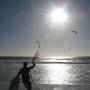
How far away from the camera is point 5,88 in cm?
1400

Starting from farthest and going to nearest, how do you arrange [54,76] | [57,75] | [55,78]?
[57,75] < [54,76] < [55,78]

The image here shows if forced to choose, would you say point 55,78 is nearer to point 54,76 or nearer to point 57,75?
point 54,76

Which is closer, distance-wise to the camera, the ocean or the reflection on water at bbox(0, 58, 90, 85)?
the ocean

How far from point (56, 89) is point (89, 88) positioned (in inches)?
77.3

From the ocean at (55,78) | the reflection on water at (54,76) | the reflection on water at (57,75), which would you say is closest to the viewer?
the ocean at (55,78)

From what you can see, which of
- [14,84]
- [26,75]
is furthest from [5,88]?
[26,75]

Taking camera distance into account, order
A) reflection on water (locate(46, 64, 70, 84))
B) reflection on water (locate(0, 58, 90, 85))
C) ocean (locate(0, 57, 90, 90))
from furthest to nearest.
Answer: reflection on water (locate(46, 64, 70, 84)), reflection on water (locate(0, 58, 90, 85)), ocean (locate(0, 57, 90, 90))

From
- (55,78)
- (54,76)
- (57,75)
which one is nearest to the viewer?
(55,78)

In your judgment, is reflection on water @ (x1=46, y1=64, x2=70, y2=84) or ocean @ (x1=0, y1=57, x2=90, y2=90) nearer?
ocean @ (x1=0, y1=57, x2=90, y2=90)

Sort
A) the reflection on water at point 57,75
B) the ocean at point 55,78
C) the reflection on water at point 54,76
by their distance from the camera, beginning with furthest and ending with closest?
the reflection on water at point 57,75
the reflection on water at point 54,76
the ocean at point 55,78

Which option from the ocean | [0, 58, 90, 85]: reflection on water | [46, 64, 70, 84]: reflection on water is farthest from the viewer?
[46, 64, 70, 84]: reflection on water

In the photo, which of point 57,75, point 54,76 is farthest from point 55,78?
point 57,75

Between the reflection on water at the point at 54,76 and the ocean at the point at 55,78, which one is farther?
the reflection on water at the point at 54,76

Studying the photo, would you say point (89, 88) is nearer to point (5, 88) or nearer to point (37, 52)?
point (37, 52)
